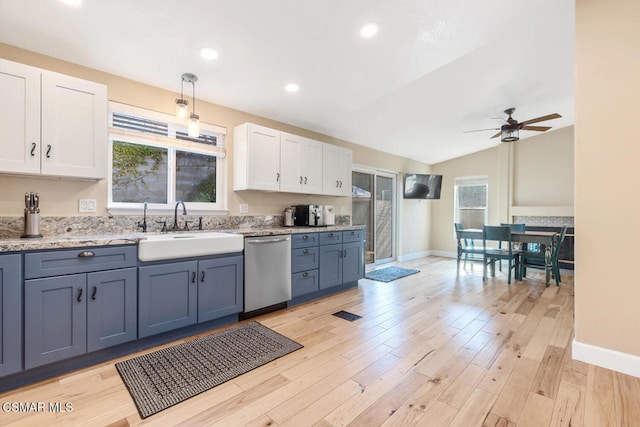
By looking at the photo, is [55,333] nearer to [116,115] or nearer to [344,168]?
[116,115]

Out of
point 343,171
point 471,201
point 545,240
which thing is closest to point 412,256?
point 471,201

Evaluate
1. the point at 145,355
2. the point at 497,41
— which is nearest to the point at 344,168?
the point at 497,41

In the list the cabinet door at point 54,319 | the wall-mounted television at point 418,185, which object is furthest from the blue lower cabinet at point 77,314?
the wall-mounted television at point 418,185

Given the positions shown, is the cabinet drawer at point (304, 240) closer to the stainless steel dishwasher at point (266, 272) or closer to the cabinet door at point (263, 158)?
the stainless steel dishwasher at point (266, 272)

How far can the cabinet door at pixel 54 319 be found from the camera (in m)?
A: 1.87

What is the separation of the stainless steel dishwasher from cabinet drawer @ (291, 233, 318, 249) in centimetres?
10

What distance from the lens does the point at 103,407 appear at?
1685 mm

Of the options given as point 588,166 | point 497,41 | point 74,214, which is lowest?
point 74,214

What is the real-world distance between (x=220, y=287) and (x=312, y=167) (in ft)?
6.94

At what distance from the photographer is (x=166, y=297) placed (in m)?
2.43

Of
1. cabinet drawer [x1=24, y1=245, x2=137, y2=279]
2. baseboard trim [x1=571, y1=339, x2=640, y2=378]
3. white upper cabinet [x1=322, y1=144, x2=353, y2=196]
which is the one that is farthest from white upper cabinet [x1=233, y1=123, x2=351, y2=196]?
baseboard trim [x1=571, y1=339, x2=640, y2=378]

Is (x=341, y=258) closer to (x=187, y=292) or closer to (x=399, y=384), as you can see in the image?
(x=187, y=292)

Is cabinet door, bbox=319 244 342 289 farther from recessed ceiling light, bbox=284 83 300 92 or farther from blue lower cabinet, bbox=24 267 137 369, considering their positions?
blue lower cabinet, bbox=24 267 137 369

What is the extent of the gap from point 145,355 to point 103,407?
1.97 feet
